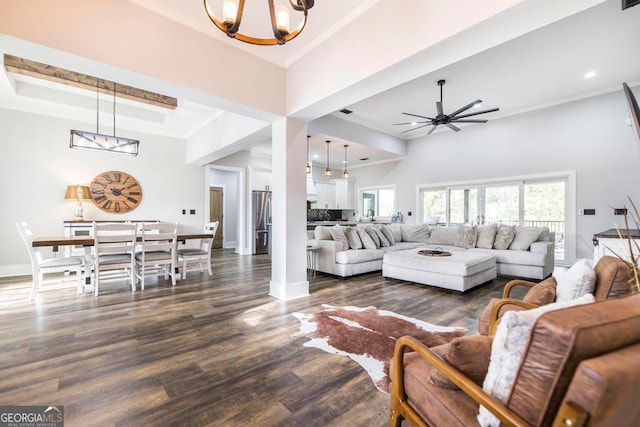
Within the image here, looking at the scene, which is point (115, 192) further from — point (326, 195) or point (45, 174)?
point (326, 195)

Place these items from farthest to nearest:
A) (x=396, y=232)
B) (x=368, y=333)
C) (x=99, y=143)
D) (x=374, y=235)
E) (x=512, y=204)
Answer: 1. (x=396, y=232)
2. (x=512, y=204)
3. (x=374, y=235)
4. (x=99, y=143)
5. (x=368, y=333)

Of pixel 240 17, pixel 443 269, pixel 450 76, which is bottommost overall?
pixel 443 269

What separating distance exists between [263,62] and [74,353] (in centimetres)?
346

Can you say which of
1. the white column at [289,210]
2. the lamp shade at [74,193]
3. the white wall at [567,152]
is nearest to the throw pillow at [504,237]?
the white wall at [567,152]

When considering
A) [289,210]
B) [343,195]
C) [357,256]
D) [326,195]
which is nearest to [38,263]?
[289,210]

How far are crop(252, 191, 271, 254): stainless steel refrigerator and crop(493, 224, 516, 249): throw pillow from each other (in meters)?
5.34

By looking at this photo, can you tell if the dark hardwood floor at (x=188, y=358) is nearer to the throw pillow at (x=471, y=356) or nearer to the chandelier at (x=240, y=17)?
the throw pillow at (x=471, y=356)

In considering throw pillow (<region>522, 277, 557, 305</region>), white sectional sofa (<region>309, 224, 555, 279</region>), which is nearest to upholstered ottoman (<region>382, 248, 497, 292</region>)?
white sectional sofa (<region>309, 224, 555, 279</region>)

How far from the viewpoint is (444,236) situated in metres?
6.21

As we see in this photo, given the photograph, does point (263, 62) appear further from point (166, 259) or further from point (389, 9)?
point (166, 259)

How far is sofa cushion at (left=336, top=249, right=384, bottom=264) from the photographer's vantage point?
4.70 m

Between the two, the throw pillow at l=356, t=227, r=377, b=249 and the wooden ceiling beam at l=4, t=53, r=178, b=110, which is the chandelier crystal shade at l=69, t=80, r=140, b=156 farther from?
the throw pillow at l=356, t=227, r=377, b=249

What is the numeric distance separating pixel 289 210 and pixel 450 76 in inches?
131

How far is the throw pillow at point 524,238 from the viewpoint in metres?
4.93
